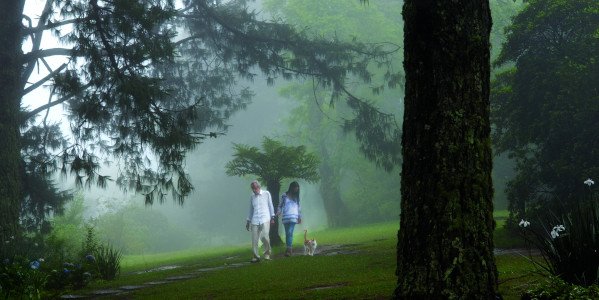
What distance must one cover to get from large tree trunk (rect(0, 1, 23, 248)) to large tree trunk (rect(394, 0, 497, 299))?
1147 centimetres

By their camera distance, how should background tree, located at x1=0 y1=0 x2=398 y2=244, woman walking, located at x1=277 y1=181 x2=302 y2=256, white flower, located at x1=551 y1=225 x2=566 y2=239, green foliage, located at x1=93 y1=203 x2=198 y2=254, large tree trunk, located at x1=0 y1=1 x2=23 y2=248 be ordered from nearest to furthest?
1. white flower, located at x1=551 y1=225 x2=566 y2=239
2. background tree, located at x1=0 y1=0 x2=398 y2=244
3. large tree trunk, located at x1=0 y1=1 x2=23 y2=248
4. woman walking, located at x1=277 y1=181 x2=302 y2=256
5. green foliage, located at x1=93 y1=203 x2=198 y2=254

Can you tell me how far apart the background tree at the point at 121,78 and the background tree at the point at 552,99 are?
7.24 meters

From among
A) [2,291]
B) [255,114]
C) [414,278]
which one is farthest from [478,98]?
[255,114]

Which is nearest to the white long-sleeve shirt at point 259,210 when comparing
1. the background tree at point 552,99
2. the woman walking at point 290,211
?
the woman walking at point 290,211

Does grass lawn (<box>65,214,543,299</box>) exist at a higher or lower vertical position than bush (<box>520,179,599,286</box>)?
lower

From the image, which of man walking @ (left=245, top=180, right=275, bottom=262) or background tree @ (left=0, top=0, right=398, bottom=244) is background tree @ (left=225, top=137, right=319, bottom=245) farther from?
man walking @ (left=245, top=180, right=275, bottom=262)

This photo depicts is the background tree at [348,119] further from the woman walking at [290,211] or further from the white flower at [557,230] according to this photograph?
the white flower at [557,230]

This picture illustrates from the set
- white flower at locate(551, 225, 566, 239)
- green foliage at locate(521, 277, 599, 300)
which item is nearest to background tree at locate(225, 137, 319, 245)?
white flower at locate(551, 225, 566, 239)

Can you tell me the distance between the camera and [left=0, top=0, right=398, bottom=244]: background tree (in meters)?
11.8

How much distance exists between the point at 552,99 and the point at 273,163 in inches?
406

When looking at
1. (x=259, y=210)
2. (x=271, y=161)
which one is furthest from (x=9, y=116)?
(x=271, y=161)

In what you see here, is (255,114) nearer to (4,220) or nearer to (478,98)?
(4,220)

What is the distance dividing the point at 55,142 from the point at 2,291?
39.8 feet

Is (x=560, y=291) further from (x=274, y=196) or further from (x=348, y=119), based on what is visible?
(x=348, y=119)
